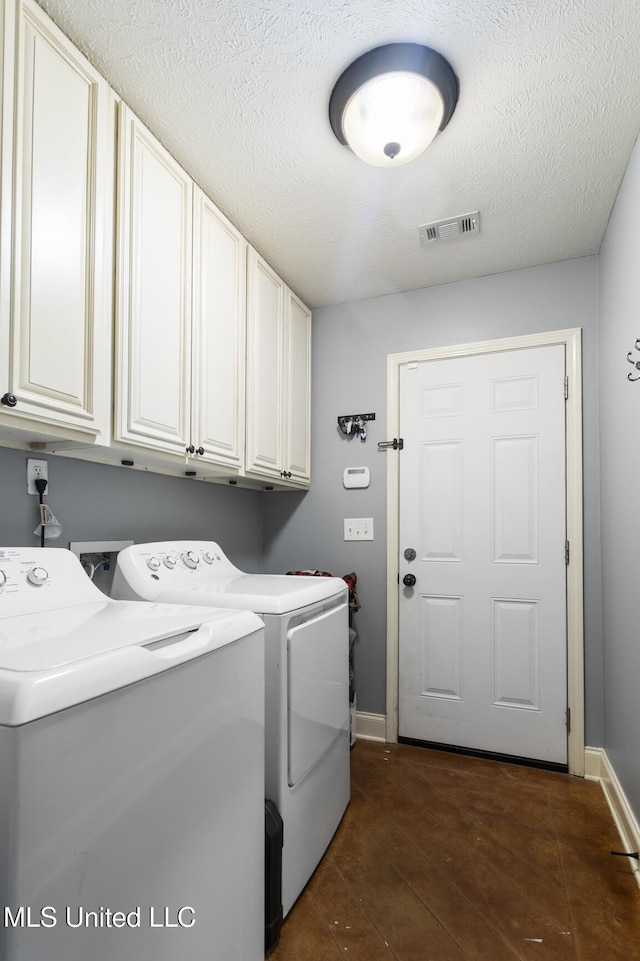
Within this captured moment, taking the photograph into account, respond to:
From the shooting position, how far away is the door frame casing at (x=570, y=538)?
7.69 ft

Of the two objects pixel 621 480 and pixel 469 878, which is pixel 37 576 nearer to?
pixel 469 878

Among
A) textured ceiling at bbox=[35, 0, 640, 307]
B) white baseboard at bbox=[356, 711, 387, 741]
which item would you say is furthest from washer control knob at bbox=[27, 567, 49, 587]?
white baseboard at bbox=[356, 711, 387, 741]

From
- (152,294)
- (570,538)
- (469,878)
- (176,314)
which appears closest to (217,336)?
(176,314)

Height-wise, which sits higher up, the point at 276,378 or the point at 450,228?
the point at 450,228

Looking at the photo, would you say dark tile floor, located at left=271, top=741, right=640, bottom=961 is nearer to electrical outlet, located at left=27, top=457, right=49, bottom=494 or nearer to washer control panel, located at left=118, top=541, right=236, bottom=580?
washer control panel, located at left=118, top=541, right=236, bottom=580

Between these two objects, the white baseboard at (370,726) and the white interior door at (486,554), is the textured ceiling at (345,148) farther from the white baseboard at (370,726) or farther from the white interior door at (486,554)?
the white baseboard at (370,726)

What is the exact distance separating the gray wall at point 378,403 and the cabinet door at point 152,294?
127 cm

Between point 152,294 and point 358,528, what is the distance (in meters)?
1.68

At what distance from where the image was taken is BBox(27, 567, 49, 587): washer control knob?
1263mm

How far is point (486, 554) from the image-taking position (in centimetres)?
256

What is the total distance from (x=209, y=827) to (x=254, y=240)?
2.22 metres

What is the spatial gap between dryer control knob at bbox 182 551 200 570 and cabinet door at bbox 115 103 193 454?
42 cm

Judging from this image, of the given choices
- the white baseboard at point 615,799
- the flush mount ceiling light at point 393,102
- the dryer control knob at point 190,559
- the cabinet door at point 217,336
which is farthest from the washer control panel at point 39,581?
the white baseboard at point 615,799

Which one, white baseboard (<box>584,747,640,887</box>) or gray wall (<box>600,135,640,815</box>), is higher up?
gray wall (<box>600,135,640,815</box>)
